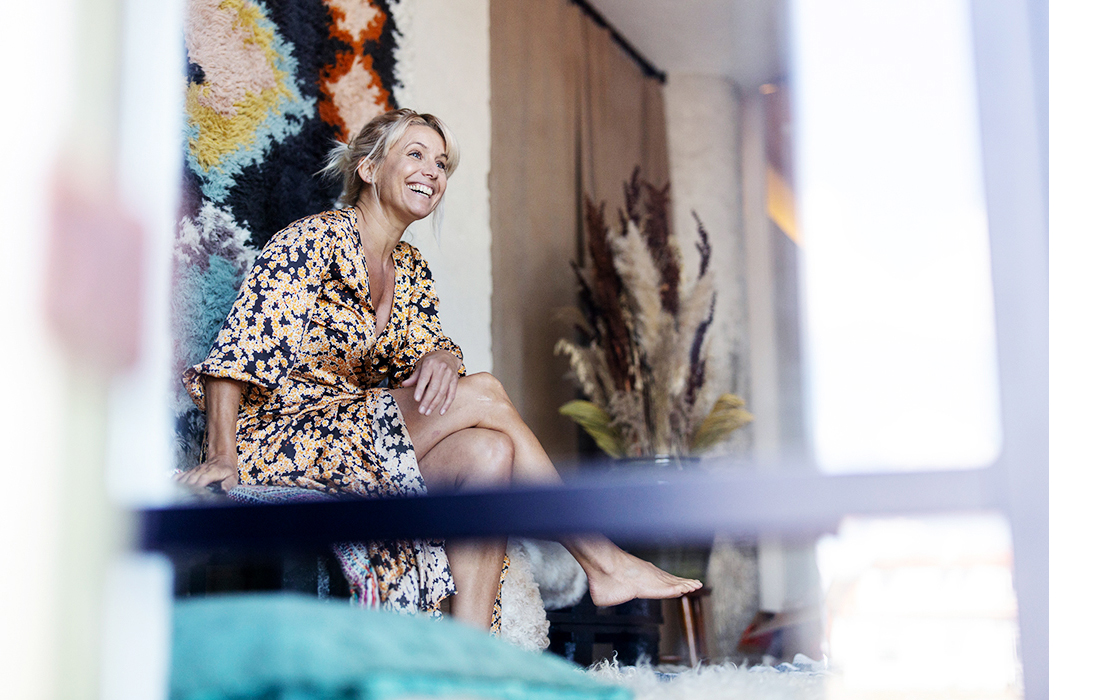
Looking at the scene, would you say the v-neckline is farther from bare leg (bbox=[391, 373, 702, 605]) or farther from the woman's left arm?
bare leg (bbox=[391, 373, 702, 605])

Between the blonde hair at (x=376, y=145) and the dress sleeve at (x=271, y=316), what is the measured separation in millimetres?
301

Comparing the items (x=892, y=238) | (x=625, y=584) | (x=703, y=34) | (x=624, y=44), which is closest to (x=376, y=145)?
(x=625, y=584)

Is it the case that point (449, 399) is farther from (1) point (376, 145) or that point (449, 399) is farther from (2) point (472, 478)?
(1) point (376, 145)

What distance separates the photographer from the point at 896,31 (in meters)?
0.46

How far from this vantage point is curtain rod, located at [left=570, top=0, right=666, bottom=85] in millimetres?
3957

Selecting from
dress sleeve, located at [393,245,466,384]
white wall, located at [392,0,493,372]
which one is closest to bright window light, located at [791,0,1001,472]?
dress sleeve, located at [393,245,466,384]

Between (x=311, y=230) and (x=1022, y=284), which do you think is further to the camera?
(x=311, y=230)

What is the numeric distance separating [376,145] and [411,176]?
0.11 meters

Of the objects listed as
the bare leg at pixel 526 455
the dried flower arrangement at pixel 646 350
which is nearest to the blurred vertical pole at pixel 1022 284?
the bare leg at pixel 526 455

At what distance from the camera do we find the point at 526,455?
181 centimetres

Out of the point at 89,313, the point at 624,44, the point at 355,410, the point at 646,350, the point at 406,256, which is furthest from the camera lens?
the point at 624,44

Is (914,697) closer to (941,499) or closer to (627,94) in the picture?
(941,499)

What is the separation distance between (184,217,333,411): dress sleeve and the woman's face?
25cm

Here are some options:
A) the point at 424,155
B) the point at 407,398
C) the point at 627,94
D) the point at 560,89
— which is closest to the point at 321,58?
the point at 424,155
